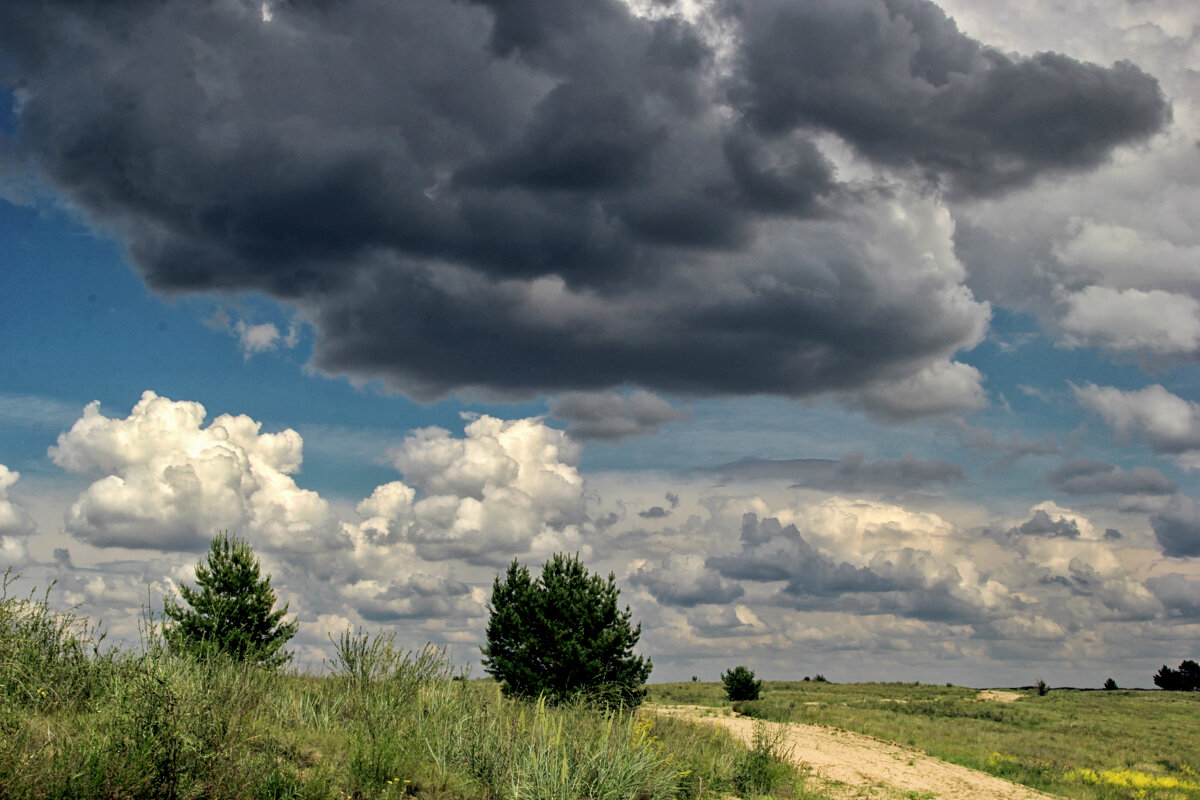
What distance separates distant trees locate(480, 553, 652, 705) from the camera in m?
30.0

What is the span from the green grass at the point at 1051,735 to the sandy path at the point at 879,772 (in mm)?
2080

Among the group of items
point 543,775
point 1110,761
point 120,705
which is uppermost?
point 120,705

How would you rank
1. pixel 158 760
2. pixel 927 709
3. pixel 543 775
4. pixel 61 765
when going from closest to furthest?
1. pixel 61 765
2. pixel 158 760
3. pixel 543 775
4. pixel 927 709

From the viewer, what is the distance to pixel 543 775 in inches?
486

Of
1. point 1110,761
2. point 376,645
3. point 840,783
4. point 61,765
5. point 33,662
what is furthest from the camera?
point 1110,761

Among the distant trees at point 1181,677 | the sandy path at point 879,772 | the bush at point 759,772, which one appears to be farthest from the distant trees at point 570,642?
the distant trees at point 1181,677

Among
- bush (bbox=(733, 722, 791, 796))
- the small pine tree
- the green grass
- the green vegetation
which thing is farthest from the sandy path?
the small pine tree

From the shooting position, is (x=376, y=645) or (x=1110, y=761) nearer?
(x=376, y=645)

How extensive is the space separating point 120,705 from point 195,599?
2220 cm

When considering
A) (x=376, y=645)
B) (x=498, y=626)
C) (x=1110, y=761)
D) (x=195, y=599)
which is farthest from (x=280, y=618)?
(x=1110, y=761)

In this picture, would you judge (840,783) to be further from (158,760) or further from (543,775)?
(158,760)

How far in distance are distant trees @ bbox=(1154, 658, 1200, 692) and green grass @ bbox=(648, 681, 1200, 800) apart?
3770cm

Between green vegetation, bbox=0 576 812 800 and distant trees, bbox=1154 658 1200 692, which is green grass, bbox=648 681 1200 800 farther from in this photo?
distant trees, bbox=1154 658 1200 692

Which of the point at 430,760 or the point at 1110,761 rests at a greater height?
the point at 430,760
